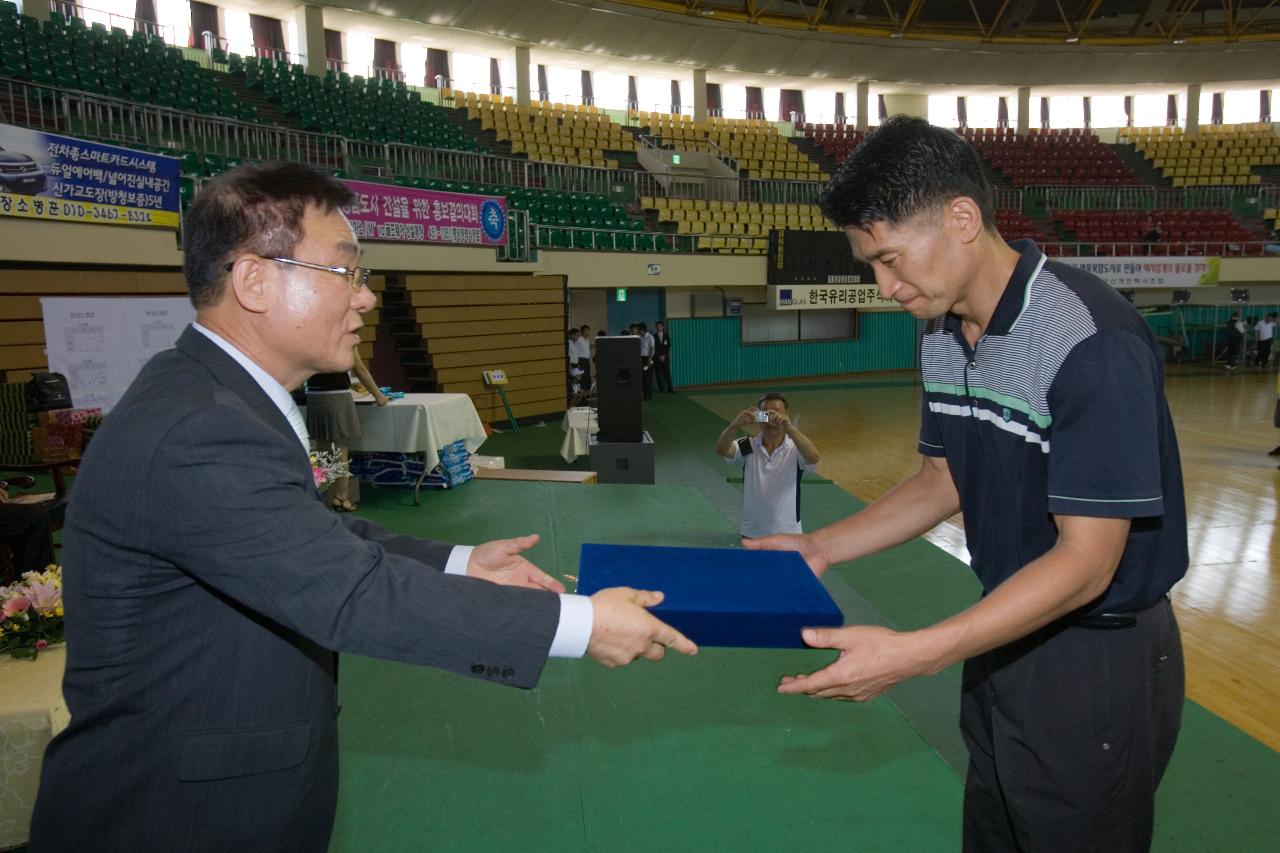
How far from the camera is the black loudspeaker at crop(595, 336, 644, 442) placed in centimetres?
789

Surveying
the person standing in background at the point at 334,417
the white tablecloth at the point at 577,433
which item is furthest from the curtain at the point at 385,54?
the person standing in background at the point at 334,417

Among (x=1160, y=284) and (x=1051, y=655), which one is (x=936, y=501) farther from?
(x=1160, y=284)

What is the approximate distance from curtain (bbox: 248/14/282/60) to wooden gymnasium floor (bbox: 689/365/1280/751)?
1311 centimetres

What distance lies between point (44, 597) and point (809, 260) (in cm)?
1636

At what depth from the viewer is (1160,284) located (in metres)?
19.9

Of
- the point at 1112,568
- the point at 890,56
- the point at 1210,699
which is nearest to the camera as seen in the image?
the point at 1112,568

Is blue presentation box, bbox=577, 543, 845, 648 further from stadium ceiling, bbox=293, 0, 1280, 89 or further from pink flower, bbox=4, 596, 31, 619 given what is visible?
stadium ceiling, bbox=293, 0, 1280, 89

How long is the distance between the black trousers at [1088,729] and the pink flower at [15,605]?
9.93ft

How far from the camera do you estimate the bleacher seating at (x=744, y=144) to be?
2178cm

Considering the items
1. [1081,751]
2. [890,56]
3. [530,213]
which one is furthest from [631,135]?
[1081,751]

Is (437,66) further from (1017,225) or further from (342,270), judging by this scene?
(342,270)

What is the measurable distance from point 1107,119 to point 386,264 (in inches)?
1142

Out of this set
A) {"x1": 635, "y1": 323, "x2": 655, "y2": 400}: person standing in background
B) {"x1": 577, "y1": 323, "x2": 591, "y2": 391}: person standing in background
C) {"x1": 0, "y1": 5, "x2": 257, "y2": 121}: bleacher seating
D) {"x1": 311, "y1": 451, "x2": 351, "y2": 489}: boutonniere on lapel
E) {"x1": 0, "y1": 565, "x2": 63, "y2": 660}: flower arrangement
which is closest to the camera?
{"x1": 0, "y1": 565, "x2": 63, "y2": 660}: flower arrangement

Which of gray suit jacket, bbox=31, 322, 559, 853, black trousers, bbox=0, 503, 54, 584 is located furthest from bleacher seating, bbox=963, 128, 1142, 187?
gray suit jacket, bbox=31, 322, 559, 853
